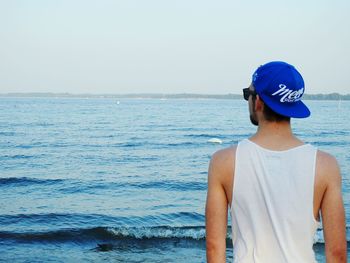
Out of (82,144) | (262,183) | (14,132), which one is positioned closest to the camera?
(262,183)

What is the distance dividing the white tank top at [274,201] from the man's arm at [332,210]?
5 cm

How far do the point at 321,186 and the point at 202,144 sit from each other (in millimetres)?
29027

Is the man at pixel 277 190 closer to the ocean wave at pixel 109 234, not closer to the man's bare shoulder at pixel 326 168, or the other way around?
the man's bare shoulder at pixel 326 168

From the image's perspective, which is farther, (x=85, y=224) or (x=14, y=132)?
(x=14, y=132)

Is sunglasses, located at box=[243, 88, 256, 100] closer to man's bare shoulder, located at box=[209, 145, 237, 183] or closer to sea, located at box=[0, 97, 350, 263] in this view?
man's bare shoulder, located at box=[209, 145, 237, 183]

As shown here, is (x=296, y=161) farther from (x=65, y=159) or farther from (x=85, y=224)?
(x=65, y=159)

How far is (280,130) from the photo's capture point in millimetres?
2018

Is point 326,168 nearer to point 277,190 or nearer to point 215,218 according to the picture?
point 277,190

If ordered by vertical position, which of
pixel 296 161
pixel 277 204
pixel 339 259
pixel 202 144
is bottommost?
pixel 202 144

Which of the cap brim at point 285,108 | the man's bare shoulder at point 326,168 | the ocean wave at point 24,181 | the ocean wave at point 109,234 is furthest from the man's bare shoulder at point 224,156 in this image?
the ocean wave at point 24,181

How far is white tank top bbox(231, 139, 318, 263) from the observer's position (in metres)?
1.93

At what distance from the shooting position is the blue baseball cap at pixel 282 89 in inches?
77.4

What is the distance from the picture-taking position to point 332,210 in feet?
6.49

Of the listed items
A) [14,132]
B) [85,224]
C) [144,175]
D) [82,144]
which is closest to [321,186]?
[85,224]
